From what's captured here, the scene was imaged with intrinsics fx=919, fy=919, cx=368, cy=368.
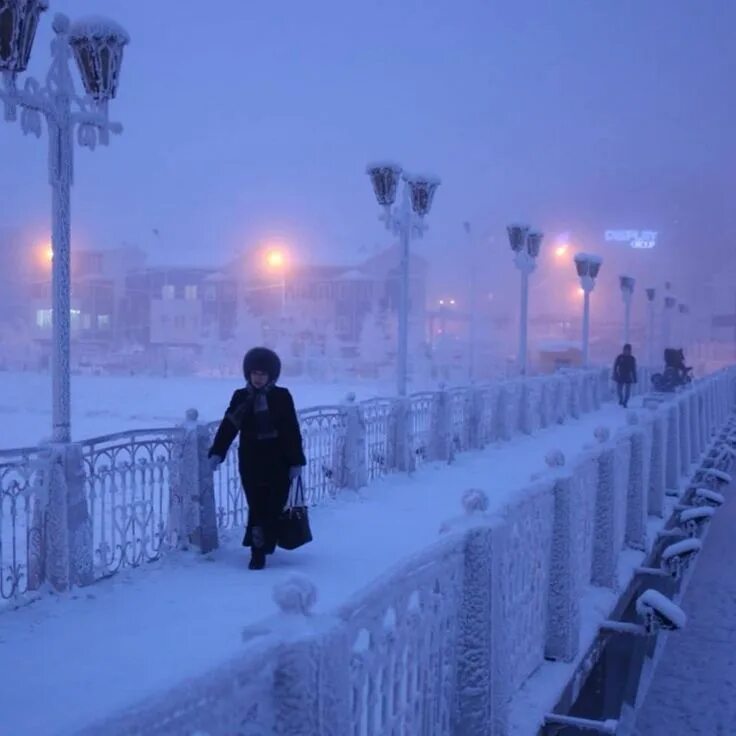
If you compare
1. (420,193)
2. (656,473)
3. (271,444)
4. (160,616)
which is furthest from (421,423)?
(160,616)

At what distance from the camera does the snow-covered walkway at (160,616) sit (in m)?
4.61

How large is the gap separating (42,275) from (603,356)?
3763cm

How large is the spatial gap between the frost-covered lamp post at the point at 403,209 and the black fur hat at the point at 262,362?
6.18 metres

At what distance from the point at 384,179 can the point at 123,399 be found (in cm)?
2030

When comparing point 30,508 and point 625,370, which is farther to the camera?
point 625,370

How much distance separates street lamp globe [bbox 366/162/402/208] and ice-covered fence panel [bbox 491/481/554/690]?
9026 mm

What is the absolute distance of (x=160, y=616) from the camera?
601 centimetres

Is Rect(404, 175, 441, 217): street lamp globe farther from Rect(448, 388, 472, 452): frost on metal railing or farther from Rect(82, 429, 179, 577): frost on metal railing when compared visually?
Rect(82, 429, 179, 577): frost on metal railing

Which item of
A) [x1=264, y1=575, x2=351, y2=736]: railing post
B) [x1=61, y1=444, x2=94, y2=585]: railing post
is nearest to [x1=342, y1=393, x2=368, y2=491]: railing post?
[x1=61, y1=444, x2=94, y2=585]: railing post

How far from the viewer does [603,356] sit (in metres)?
57.6

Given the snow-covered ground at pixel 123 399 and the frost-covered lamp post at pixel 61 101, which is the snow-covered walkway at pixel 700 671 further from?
the snow-covered ground at pixel 123 399

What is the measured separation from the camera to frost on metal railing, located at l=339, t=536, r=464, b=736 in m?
2.81

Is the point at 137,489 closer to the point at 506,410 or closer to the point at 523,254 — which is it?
the point at 506,410

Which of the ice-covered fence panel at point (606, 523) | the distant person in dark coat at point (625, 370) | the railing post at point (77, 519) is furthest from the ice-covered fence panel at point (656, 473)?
the distant person in dark coat at point (625, 370)
